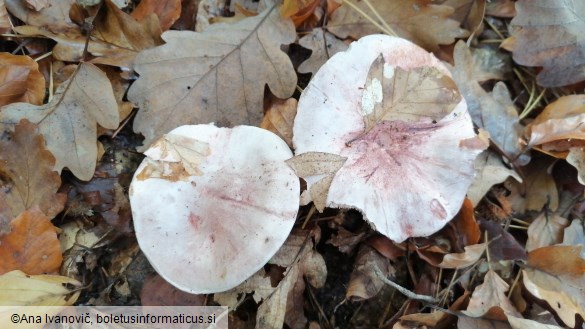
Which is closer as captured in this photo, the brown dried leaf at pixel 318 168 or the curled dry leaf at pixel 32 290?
the curled dry leaf at pixel 32 290

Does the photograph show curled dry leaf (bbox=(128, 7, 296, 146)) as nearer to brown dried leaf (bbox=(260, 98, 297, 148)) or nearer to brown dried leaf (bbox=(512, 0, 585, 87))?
brown dried leaf (bbox=(260, 98, 297, 148))

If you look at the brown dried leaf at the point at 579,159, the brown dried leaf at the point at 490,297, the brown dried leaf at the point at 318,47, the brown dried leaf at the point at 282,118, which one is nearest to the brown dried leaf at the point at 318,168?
the brown dried leaf at the point at 282,118

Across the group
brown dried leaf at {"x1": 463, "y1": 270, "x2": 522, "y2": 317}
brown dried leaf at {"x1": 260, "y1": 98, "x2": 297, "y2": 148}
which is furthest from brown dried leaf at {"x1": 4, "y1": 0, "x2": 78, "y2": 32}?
brown dried leaf at {"x1": 463, "y1": 270, "x2": 522, "y2": 317}

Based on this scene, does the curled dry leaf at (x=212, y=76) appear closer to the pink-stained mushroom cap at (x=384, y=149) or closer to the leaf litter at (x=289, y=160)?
the leaf litter at (x=289, y=160)

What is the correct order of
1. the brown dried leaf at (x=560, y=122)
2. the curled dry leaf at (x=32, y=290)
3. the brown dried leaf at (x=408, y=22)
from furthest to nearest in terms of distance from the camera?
the brown dried leaf at (x=408, y=22), the brown dried leaf at (x=560, y=122), the curled dry leaf at (x=32, y=290)

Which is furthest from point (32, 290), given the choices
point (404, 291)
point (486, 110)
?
point (486, 110)

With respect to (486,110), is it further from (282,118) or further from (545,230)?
(282,118)

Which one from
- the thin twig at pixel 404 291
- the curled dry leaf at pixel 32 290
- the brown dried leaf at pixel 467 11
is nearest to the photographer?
the curled dry leaf at pixel 32 290
